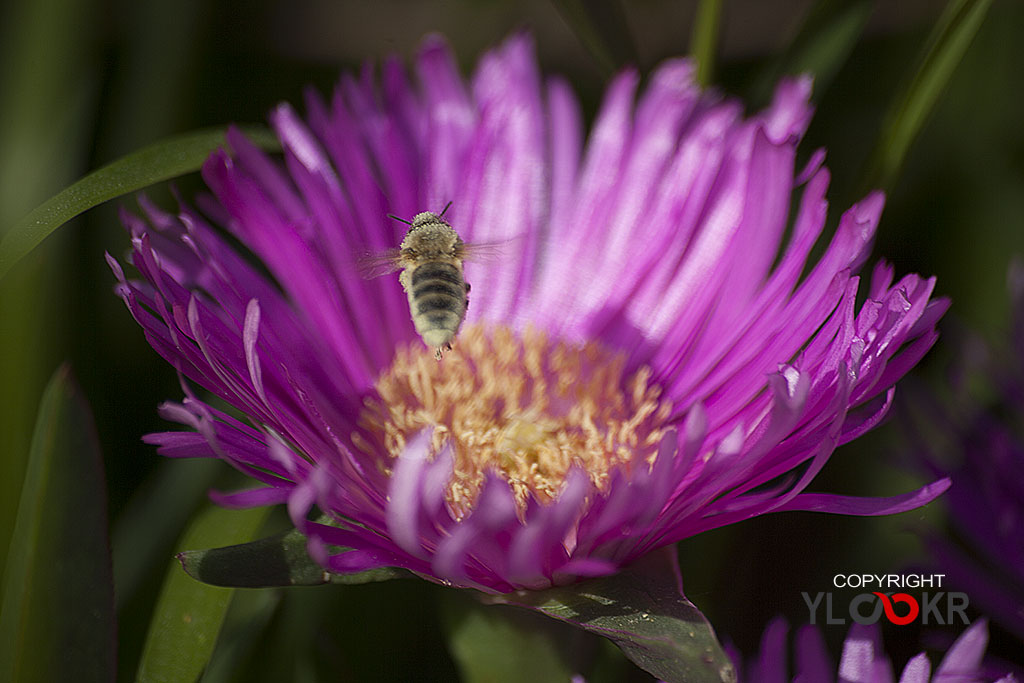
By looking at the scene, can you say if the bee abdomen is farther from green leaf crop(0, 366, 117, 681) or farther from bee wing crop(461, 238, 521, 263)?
green leaf crop(0, 366, 117, 681)

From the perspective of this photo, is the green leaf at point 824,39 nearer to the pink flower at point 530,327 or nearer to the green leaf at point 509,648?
the pink flower at point 530,327

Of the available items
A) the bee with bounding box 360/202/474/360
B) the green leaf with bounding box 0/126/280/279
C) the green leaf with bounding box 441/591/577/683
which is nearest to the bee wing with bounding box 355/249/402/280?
the bee with bounding box 360/202/474/360

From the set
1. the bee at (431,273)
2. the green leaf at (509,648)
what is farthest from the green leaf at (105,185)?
the green leaf at (509,648)

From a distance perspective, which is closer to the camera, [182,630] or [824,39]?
[182,630]

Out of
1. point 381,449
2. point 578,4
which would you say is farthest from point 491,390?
point 578,4

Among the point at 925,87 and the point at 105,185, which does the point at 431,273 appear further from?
the point at 925,87

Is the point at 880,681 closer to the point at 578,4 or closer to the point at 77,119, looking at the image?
the point at 578,4

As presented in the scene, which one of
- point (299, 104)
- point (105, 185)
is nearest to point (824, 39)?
point (105, 185)
